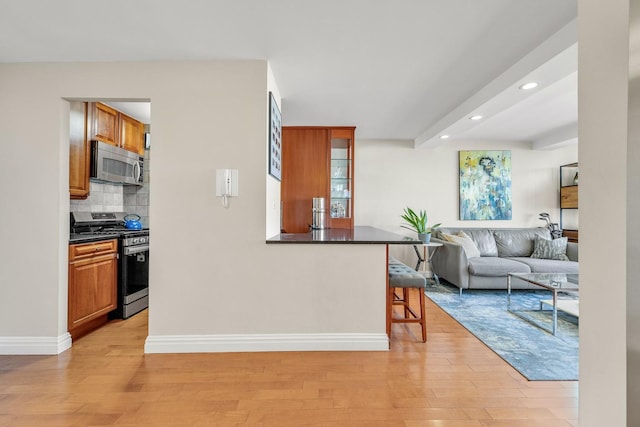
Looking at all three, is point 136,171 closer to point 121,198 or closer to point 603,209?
point 121,198

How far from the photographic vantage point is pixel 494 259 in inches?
179

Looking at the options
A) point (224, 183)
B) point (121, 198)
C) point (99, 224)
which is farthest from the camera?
point (121, 198)

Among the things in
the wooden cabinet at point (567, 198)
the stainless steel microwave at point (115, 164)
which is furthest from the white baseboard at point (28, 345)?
the wooden cabinet at point (567, 198)

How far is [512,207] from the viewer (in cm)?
546

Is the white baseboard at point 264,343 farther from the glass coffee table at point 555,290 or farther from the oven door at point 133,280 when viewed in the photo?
the glass coffee table at point 555,290

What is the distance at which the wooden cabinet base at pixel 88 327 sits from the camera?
274cm

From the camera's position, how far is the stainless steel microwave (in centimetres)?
326

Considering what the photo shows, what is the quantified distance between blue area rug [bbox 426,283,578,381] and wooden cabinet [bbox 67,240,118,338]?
11.1ft

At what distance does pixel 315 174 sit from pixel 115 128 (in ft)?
7.76

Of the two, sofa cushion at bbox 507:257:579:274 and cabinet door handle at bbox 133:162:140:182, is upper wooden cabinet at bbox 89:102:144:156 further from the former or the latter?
sofa cushion at bbox 507:257:579:274

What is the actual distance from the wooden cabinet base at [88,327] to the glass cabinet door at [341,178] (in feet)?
9.19

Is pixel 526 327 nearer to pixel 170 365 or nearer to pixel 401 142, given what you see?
pixel 170 365

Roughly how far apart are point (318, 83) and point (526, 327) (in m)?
2.98

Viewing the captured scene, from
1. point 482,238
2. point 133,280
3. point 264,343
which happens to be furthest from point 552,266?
point 133,280
